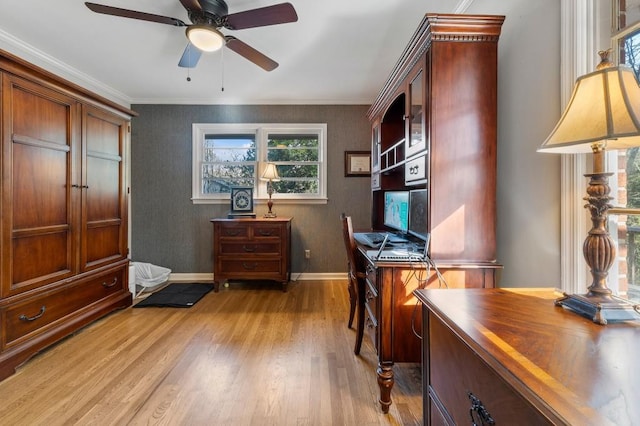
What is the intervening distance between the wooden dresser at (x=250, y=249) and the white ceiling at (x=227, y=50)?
166cm

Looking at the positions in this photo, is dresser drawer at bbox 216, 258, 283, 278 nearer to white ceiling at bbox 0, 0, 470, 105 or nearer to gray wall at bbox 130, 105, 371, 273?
gray wall at bbox 130, 105, 371, 273

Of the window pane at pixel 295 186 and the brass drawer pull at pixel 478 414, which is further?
the window pane at pixel 295 186

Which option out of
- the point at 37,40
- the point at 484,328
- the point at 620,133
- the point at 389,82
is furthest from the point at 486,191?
the point at 37,40

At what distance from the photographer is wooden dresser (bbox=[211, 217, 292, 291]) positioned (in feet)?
11.0

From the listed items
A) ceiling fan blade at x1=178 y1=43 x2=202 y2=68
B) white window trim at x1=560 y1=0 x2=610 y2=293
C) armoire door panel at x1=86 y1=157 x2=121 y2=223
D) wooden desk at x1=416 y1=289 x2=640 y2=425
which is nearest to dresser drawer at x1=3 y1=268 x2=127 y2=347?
armoire door panel at x1=86 y1=157 x2=121 y2=223

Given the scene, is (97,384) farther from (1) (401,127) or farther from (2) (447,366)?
(1) (401,127)

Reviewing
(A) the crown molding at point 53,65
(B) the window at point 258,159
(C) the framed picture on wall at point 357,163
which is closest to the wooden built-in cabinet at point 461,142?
(C) the framed picture on wall at point 357,163

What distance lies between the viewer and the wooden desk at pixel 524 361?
Result: 49cm

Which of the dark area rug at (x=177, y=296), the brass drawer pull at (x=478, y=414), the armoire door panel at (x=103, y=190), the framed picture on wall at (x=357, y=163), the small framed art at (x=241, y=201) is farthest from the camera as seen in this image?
the framed picture on wall at (x=357, y=163)

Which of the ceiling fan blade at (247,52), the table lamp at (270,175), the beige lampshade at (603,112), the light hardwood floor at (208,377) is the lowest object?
the light hardwood floor at (208,377)

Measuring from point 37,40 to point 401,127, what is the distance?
11.3ft

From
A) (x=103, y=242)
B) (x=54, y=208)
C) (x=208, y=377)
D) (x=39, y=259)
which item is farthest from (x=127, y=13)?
(x=208, y=377)

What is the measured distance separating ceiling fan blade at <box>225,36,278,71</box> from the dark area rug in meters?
2.44

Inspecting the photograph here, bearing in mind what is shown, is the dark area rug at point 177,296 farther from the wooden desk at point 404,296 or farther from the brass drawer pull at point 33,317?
the wooden desk at point 404,296
